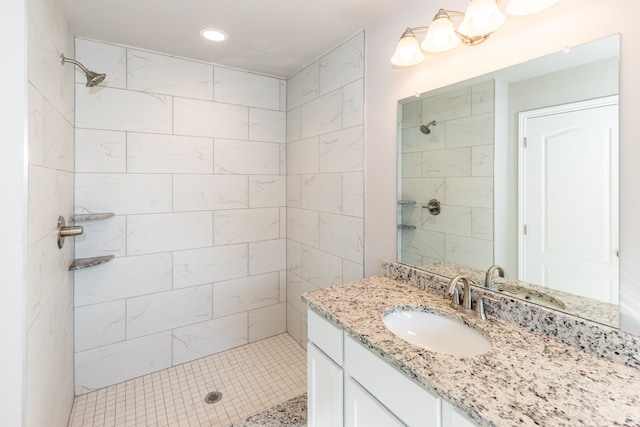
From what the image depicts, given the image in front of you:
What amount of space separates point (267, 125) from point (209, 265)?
129 cm

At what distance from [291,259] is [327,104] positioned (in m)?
1.36

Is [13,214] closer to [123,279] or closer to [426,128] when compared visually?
[123,279]

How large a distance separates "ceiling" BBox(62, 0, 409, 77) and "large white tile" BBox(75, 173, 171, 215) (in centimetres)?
90

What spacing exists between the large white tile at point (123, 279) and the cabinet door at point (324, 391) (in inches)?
56.2

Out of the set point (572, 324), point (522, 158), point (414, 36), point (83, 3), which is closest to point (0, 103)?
point (83, 3)

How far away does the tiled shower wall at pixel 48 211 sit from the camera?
3.61 ft

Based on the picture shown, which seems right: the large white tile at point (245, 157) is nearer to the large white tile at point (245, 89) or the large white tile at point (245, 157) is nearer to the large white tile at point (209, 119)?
the large white tile at point (209, 119)

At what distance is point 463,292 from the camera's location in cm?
126

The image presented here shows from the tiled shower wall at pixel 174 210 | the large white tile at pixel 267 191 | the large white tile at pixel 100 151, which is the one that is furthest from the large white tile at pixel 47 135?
the large white tile at pixel 267 191

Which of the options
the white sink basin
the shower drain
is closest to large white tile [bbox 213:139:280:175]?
the shower drain

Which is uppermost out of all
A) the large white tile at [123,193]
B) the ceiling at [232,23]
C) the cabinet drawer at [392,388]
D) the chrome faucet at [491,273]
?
the ceiling at [232,23]

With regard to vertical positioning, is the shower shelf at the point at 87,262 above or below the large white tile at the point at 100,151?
below

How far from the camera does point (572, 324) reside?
0.98 metres

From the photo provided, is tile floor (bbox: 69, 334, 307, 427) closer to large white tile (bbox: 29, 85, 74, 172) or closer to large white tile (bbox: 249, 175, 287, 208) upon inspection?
large white tile (bbox: 249, 175, 287, 208)
